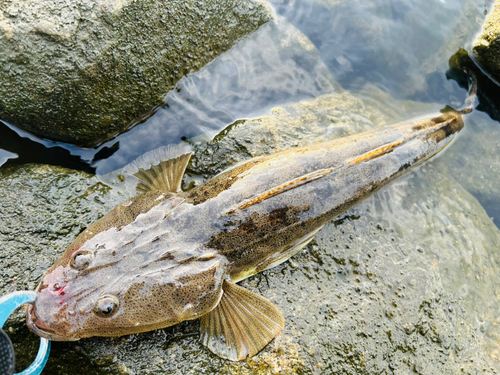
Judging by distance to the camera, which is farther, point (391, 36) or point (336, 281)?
point (391, 36)

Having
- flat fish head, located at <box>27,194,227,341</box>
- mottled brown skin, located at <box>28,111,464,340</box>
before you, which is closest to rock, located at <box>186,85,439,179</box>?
Result: mottled brown skin, located at <box>28,111,464,340</box>

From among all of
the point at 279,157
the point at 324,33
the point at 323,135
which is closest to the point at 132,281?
the point at 279,157

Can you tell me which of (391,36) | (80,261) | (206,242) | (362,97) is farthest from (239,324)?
(391,36)

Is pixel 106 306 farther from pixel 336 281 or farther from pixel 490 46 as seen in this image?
pixel 490 46

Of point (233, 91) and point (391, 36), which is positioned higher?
point (391, 36)

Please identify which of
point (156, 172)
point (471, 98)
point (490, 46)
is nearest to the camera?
point (156, 172)

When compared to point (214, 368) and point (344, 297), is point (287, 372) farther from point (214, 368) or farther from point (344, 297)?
point (344, 297)

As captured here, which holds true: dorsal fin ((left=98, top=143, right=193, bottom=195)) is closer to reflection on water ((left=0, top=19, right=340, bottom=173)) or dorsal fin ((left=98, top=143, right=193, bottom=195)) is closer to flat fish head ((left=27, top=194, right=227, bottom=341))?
reflection on water ((left=0, top=19, right=340, bottom=173))
